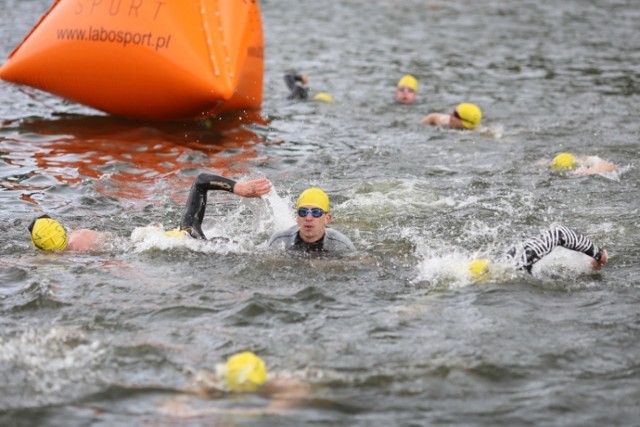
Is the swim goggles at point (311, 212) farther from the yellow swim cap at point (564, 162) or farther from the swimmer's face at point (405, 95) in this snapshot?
the swimmer's face at point (405, 95)

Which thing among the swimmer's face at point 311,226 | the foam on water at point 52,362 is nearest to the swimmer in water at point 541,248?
the swimmer's face at point 311,226

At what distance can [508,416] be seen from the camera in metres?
5.48

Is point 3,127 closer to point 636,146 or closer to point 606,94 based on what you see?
point 636,146

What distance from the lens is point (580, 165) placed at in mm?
11578

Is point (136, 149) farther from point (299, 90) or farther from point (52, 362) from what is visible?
point (52, 362)

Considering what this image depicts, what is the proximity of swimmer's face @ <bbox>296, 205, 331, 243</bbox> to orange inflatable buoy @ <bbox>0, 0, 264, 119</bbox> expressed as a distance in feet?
15.1

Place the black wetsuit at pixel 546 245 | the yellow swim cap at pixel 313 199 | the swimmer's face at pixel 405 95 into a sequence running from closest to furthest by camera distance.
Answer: the black wetsuit at pixel 546 245, the yellow swim cap at pixel 313 199, the swimmer's face at pixel 405 95

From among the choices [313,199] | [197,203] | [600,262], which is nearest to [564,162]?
[600,262]

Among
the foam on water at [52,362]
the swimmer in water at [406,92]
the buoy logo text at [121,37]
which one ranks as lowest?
the foam on water at [52,362]

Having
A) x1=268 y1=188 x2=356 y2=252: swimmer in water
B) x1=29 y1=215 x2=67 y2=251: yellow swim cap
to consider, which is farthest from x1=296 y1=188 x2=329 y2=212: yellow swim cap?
x1=29 y1=215 x2=67 y2=251: yellow swim cap

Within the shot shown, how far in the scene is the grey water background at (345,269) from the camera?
5770 millimetres

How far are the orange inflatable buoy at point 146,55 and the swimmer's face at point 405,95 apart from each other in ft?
11.3

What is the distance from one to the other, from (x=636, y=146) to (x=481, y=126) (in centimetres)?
247

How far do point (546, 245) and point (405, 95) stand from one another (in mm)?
8959
